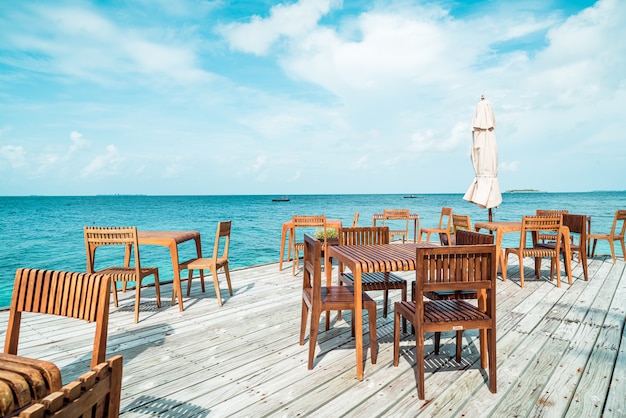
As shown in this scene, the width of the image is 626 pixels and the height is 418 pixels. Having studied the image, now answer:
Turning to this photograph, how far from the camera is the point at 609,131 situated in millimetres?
17000

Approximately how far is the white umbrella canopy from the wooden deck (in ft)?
7.64

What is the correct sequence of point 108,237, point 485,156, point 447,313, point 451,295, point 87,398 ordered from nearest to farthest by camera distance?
point 87,398, point 447,313, point 451,295, point 108,237, point 485,156

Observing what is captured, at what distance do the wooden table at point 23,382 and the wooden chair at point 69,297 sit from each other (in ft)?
1.32

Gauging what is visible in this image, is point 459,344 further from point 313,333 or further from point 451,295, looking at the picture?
point 313,333

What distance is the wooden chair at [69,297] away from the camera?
1.64 m

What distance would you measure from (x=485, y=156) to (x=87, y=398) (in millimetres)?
6821

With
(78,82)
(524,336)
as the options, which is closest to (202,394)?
(524,336)

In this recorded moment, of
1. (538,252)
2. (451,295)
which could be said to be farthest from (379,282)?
(538,252)

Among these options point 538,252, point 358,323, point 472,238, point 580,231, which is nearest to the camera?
point 358,323

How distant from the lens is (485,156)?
6.34 meters

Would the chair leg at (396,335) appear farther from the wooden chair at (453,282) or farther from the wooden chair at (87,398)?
the wooden chair at (87,398)

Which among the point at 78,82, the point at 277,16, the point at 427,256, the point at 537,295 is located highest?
the point at 78,82

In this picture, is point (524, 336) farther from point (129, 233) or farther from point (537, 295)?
point (129, 233)

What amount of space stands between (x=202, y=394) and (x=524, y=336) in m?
2.91
